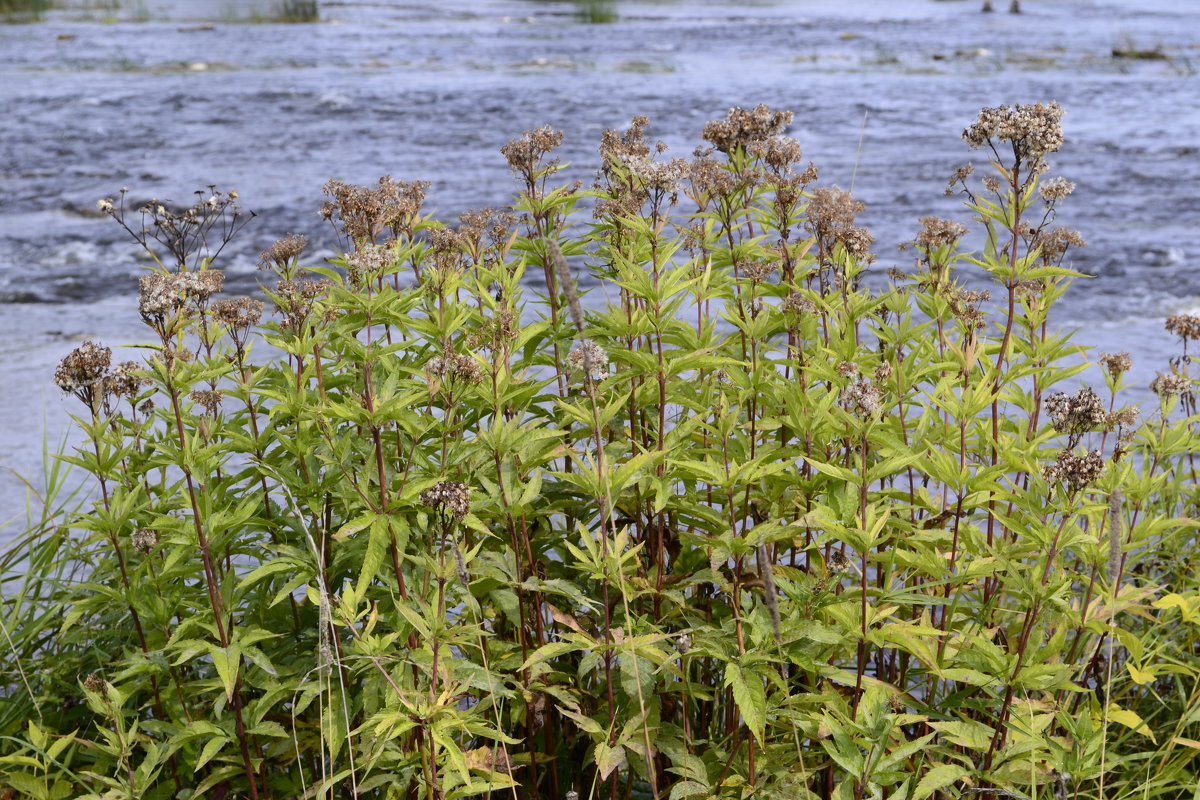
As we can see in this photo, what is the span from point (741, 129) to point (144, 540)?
1936 millimetres


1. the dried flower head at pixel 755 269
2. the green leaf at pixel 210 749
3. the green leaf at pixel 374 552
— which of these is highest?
the dried flower head at pixel 755 269

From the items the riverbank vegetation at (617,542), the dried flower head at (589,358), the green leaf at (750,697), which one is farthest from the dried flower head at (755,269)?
the green leaf at (750,697)

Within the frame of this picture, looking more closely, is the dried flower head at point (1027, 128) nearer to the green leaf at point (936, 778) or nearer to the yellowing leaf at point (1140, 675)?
the yellowing leaf at point (1140, 675)

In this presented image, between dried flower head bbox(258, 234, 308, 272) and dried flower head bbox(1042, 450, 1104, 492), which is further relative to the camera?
dried flower head bbox(258, 234, 308, 272)

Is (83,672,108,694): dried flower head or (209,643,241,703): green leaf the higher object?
(209,643,241,703): green leaf

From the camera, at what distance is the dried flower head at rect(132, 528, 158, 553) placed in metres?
2.60

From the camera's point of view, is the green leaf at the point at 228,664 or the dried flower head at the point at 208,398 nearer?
the green leaf at the point at 228,664

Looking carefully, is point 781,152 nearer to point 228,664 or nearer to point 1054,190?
point 1054,190

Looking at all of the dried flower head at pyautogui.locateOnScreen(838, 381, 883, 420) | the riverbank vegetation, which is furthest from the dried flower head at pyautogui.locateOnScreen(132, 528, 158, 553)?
the dried flower head at pyautogui.locateOnScreen(838, 381, 883, 420)

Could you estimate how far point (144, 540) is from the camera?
261 centimetres

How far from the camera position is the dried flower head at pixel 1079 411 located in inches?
88.7

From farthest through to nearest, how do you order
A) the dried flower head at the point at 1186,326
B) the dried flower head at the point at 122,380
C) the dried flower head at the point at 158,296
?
the dried flower head at the point at 1186,326
the dried flower head at the point at 122,380
the dried flower head at the point at 158,296

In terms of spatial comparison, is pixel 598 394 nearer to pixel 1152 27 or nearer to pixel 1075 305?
pixel 1075 305

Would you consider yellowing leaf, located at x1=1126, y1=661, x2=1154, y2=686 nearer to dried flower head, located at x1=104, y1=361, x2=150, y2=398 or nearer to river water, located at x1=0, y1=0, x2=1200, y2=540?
river water, located at x1=0, y1=0, x2=1200, y2=540
